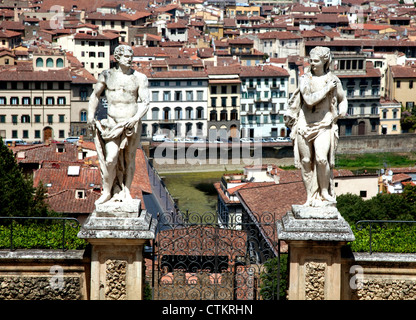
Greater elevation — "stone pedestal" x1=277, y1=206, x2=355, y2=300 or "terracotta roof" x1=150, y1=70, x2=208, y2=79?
"stone pedestal" x1=277, y1=206, x2=355, y2=300

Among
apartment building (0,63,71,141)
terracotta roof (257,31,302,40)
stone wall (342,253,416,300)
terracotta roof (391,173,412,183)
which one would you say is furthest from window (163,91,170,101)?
stone wall (342,253,416,300)

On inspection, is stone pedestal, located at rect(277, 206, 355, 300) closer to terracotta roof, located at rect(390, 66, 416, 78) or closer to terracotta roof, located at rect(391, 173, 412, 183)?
terracotta roof, located at rect(391, 173, 412, 183)

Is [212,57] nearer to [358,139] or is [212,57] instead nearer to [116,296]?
[358,139]

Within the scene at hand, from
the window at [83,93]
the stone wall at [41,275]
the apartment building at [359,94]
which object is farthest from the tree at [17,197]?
the apartment building at [359,94]

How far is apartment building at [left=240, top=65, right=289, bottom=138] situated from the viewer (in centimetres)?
6594

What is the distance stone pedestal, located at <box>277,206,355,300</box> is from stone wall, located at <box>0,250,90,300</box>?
2.10 metres

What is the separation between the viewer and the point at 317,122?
8.66m

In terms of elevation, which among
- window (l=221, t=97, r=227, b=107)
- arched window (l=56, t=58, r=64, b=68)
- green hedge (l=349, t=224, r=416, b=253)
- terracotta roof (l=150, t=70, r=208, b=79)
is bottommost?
window (l=221, t=97, r=227, b=107)

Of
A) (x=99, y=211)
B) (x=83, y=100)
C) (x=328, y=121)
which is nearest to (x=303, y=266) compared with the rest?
(x=328, y=121)

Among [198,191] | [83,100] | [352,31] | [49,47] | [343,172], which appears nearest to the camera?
[343,172]

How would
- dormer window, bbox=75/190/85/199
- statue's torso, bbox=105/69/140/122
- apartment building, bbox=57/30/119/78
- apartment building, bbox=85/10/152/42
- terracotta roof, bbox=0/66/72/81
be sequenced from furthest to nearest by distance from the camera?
apartment building, bbox=85/10/152/42, apartment building, bbox=57/30/119/78, terracotta roof, bbox=0/66/72/81, dormer window, bbox=75/190/85/199, statue's torso, bbox=105/69/140/122

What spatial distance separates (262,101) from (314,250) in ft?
190

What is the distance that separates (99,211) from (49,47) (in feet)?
208
